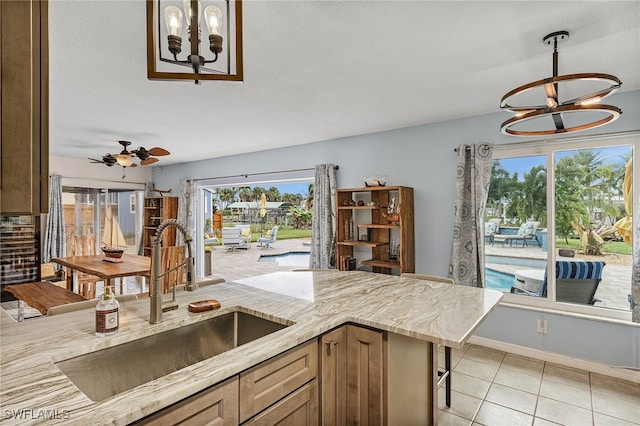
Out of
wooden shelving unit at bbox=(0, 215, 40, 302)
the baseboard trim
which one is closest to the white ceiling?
the baseboard trim

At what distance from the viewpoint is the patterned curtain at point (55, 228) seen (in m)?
5.77

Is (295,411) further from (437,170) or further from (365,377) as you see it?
(437,170)

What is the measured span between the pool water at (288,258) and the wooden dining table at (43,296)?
400cm

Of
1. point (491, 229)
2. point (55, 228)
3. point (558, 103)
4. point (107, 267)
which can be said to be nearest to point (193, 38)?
point (558, 103)

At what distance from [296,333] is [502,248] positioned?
10.2 feet

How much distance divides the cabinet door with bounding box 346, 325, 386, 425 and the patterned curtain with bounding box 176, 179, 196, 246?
Result: 5.59 meters

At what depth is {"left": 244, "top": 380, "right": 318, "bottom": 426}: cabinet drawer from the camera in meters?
1.22

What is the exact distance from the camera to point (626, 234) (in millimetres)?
2980

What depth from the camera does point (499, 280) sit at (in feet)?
12.0

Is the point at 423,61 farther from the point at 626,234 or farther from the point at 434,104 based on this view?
the point at 626,234

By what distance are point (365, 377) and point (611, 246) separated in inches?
117

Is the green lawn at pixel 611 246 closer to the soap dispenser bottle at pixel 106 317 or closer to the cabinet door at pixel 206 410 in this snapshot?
the cabinet door at pixel 206 410

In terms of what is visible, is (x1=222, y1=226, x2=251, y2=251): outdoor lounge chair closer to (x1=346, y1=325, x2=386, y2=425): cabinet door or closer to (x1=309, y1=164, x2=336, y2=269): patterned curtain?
(x1=309, y1=164, x2=336, y2=269): patterned curtain

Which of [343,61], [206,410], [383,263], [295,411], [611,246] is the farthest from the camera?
[383,263]
